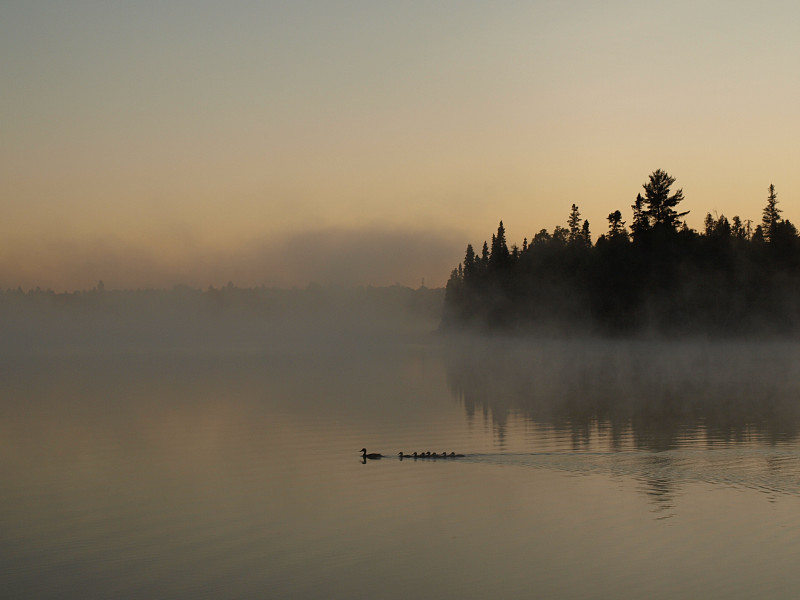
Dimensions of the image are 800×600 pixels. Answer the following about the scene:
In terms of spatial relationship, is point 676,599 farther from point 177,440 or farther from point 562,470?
point 177,440

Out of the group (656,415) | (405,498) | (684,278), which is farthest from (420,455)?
(684,278)

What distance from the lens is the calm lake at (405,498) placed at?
66.8 ft

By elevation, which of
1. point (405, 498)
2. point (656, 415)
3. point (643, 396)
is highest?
point (643, 396)

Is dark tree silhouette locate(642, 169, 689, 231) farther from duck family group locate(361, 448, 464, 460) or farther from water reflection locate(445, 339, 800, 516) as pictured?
duck family group locate(361, 448, 464, 460)

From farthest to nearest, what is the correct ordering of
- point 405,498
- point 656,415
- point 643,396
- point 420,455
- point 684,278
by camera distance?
point 684,278 → point 643,396 → point 656,415 → point 420,455 → point 405,498

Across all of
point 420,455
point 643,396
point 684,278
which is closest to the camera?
point 420,455

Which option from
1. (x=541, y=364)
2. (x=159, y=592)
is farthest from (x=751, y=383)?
(x=159, y=592)

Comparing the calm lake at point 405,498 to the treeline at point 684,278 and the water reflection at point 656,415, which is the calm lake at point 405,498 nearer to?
the water reflection at point 656,415

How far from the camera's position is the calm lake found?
20.4 metres

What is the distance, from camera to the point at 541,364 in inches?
4026

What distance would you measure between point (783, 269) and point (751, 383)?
274 feet

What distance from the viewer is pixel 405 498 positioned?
28469 mm

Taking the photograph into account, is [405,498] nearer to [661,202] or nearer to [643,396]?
[643,396]

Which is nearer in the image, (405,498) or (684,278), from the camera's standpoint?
(405,498)
